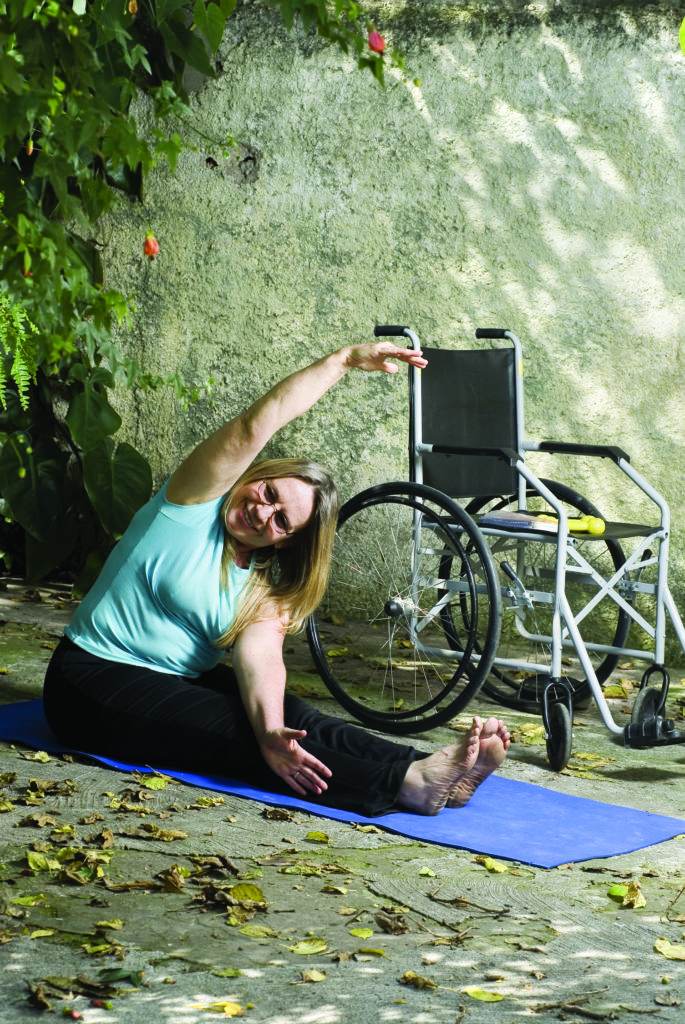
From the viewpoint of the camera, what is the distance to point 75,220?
2.14 meters

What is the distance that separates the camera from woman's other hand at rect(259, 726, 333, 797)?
3.13m

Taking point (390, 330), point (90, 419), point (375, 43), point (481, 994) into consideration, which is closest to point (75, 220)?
point (375, 43)

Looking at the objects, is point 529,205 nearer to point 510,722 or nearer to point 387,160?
point 387,160

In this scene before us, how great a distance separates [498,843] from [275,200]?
10.6ft

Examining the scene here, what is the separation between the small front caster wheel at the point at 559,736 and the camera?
3.60 m

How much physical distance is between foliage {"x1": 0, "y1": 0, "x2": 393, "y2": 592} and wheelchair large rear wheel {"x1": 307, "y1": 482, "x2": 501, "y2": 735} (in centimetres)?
86

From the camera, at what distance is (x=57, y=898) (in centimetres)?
253

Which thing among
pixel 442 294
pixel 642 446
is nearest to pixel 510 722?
pixel 642 446

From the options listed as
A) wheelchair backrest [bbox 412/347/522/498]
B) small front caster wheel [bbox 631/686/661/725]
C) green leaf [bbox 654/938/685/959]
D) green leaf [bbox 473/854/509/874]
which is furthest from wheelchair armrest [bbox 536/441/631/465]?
green leaf [bbox 654/938/685/959]

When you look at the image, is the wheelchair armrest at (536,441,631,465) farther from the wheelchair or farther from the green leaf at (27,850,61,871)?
the green leaf at (27,850,61,871)

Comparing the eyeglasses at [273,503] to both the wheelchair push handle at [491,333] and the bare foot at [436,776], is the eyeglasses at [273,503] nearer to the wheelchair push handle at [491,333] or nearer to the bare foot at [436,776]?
the bare foot at [436,776]

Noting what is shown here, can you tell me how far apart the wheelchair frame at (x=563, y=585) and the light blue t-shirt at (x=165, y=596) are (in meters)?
0.82

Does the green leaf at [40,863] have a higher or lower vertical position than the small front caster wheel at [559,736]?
lower

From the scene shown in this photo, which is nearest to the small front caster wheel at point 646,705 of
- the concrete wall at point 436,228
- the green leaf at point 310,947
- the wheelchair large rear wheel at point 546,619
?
the wheelchair large rear wheel at point 546,619
